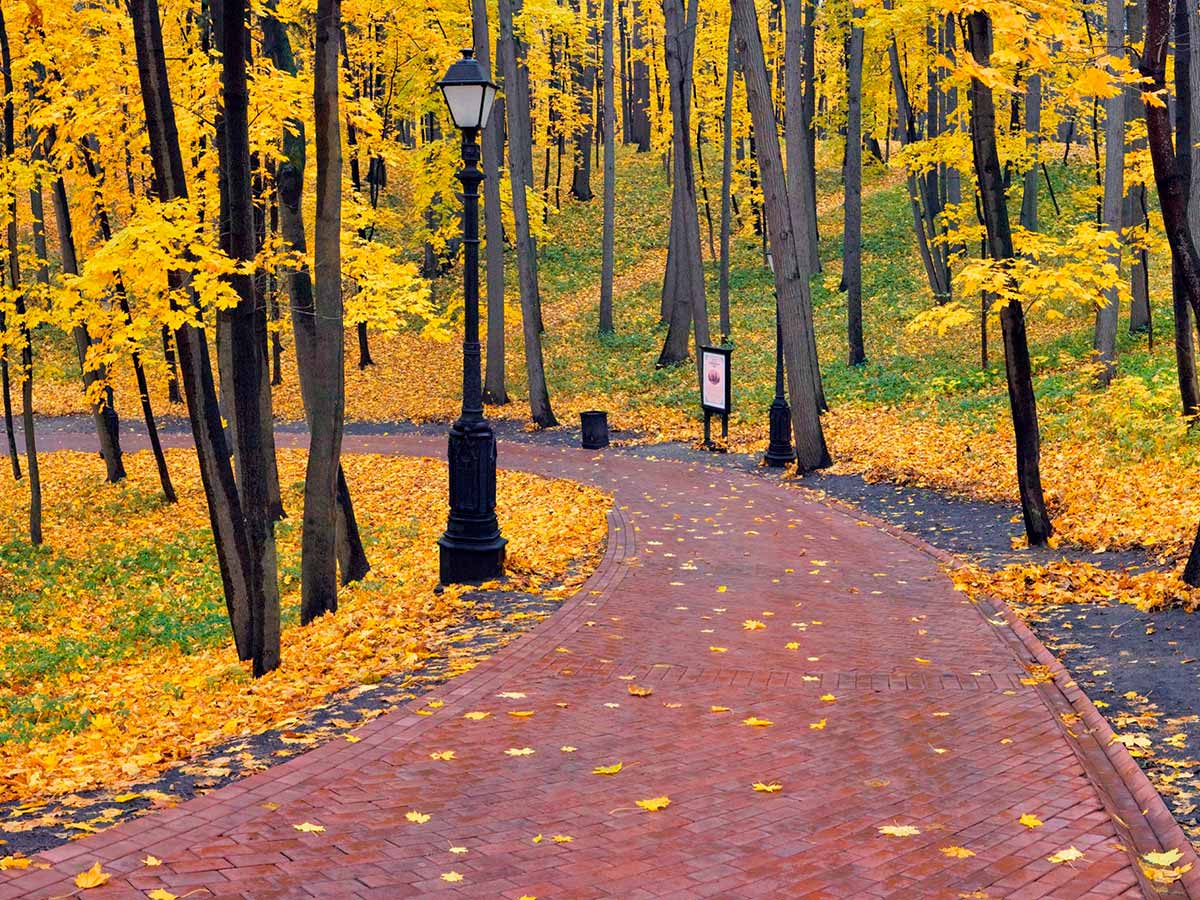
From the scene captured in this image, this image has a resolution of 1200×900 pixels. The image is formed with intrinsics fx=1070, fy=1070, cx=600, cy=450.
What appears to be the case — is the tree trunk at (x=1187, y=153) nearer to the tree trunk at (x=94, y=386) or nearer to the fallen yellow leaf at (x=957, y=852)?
the fallen yellow leaf at (x=957, y=852)

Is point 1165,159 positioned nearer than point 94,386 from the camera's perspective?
Yes

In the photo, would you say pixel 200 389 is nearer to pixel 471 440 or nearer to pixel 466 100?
pixel 471 440

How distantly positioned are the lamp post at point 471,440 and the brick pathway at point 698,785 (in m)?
1.60

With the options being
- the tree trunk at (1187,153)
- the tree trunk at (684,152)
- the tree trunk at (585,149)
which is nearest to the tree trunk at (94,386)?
the tree trunk at (684,152)

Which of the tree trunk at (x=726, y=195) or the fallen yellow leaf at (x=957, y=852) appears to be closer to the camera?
the fallen yellow leaf at (x=957, y=852)

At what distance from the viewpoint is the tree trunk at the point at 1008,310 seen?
10945 mm

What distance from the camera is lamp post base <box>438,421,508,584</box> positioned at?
10.5 m

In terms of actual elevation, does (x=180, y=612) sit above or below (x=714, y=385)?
below

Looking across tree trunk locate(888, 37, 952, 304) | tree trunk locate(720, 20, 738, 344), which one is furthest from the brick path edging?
tree trunk locate(720, 20, 738, 344)

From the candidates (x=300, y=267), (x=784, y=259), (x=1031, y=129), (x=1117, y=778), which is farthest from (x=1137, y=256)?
(x=1117, y=778)

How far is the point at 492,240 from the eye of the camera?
992 inches

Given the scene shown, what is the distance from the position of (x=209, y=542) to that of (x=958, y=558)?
1212cm

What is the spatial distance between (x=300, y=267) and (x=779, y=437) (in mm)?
10111

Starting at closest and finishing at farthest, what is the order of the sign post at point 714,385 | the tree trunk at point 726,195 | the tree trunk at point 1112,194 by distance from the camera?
the tree trunk at point 1112,194 < the sign post at point 714,385 < the tree trunk at point 726,195
